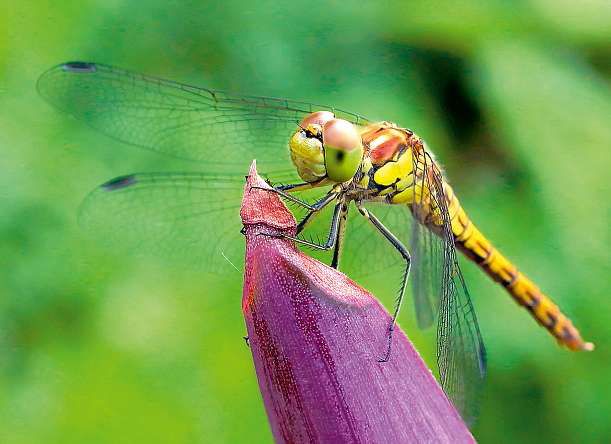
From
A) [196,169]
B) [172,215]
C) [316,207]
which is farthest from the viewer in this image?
[196,169]

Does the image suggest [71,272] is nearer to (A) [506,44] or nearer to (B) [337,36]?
(B) [337,36]

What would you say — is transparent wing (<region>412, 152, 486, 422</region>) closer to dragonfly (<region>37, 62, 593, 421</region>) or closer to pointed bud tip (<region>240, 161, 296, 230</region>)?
dragonfly (<region>37, 62, 593, 421</region>)

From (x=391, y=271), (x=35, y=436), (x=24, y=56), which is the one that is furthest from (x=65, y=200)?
(x=391, y=271)

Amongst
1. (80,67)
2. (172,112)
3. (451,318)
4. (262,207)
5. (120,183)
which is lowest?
(451,318)

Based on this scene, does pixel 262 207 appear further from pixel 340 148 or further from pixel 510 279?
pixel 510 279

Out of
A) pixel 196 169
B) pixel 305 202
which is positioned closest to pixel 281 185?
pixel 305 202

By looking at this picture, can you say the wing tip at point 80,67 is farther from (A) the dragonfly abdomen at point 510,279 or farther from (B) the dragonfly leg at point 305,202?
(A) the dragonfly abdomen at point 510,279
